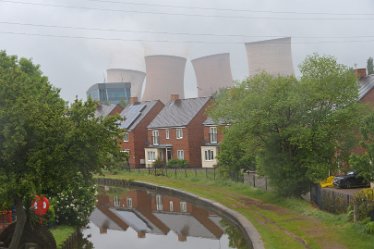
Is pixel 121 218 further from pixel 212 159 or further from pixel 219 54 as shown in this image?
pixel 219 54

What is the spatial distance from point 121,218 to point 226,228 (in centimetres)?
793

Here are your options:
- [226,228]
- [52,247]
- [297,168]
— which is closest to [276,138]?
[297,168]

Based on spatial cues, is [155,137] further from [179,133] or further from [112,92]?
[112,92]

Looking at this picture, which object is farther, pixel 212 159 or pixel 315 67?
pixel 212 159

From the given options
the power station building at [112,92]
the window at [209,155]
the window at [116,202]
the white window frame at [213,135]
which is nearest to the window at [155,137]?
the window at [209,155]

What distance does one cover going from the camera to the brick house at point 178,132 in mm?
56344

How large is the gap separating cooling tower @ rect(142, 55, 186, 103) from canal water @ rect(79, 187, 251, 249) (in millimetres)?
50902

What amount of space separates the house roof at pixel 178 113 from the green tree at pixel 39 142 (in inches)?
1596

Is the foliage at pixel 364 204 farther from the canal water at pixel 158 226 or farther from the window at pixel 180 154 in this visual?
the window at pixel 180 154

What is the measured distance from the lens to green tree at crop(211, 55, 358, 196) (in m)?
25.9

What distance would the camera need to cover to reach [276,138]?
27234 millimetres

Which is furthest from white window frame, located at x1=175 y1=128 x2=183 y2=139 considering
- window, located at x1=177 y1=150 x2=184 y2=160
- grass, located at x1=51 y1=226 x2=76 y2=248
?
grass, located at x1=51 y1=226 x2=76 y2=248

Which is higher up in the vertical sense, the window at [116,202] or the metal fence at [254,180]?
the metal fence at [254,180]

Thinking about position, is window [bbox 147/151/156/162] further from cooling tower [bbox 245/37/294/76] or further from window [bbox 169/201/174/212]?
window [bbox 169/201/174/212]
